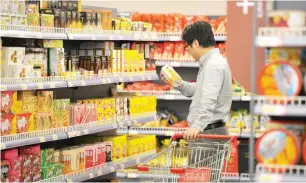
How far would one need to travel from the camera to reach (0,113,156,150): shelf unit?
518cm

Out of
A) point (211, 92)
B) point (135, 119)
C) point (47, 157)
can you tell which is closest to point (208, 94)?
point (211, 92)

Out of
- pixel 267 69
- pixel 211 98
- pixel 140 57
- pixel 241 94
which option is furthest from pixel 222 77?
pixel 241 94

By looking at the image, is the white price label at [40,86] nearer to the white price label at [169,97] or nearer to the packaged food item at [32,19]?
the packaged food item at [32,19]

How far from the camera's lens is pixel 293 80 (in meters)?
3.49

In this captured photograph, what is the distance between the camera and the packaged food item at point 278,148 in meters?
3.49

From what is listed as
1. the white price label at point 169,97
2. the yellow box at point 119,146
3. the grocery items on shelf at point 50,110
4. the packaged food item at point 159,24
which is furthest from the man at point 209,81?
the packaged food item at point 159,24

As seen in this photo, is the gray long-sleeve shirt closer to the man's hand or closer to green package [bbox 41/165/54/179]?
the man's hand

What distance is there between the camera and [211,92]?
4.91 meters

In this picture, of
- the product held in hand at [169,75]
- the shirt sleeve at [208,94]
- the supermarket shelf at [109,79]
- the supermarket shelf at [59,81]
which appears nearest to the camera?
the shirt sleeve at [208,94]

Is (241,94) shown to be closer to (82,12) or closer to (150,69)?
(150,69)

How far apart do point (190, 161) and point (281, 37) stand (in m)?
1.62

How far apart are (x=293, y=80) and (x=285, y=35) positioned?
0.24 meters

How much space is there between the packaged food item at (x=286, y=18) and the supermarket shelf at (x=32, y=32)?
89.6 inches

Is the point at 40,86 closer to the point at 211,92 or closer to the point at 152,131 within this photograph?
the point at 211,92
